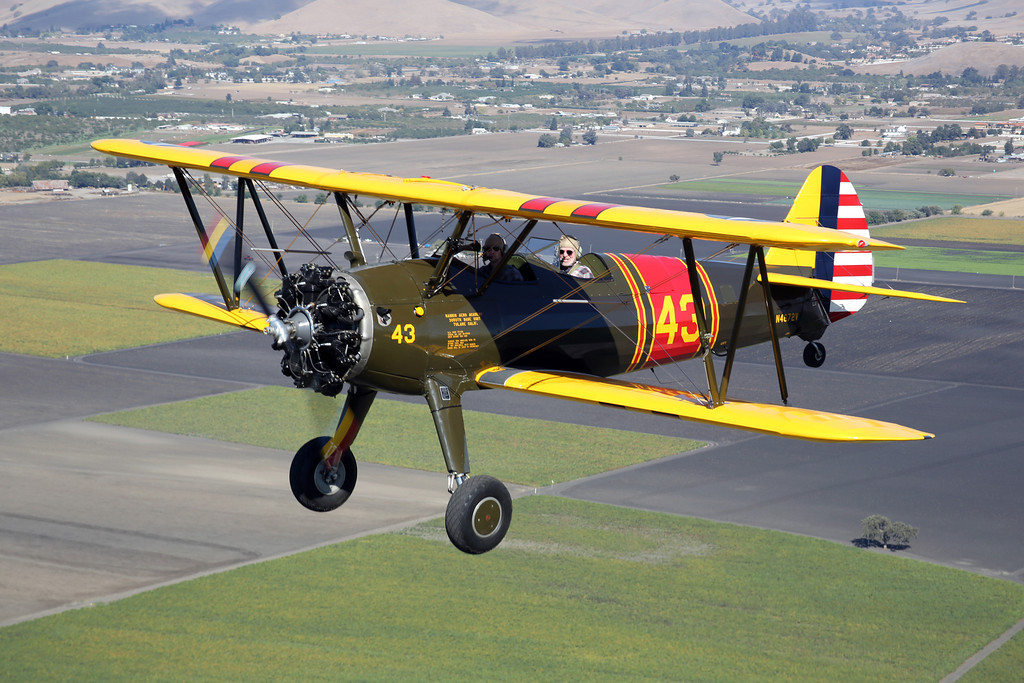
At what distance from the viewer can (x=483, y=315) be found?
70.2 feet

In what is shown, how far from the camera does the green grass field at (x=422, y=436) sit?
5888 centimetres

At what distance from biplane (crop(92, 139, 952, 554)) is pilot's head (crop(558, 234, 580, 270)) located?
0.15m

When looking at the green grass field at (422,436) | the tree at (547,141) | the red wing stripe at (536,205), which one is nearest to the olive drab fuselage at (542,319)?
the red wing stripe at (536,205)

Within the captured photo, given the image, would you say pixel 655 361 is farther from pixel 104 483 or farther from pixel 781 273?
pixel 104 483

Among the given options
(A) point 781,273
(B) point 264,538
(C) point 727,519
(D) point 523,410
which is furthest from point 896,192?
(A) point 781,273

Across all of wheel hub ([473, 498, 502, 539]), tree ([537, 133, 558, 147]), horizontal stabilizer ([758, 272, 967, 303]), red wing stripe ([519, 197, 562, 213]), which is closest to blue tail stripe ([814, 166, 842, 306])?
horizontal stabilizer ([758, 272, 967, 303])

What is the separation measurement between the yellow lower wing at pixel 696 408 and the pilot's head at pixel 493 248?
5.88 ft

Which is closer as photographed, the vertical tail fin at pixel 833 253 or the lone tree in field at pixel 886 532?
the vertical tail fin at pixel 833 253

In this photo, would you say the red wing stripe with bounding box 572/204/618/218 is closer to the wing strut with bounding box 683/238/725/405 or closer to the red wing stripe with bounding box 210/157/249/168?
the wing strut with bounding box 683/238/725/405

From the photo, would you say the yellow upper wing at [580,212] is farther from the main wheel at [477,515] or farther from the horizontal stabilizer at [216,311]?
the main wheel at [477,515]

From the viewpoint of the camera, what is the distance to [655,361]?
2467 cm

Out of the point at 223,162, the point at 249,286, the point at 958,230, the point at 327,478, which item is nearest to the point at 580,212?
the point at 327,478

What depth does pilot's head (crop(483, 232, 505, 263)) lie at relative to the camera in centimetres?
2161

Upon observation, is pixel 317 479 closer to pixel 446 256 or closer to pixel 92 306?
pixel 446 256
